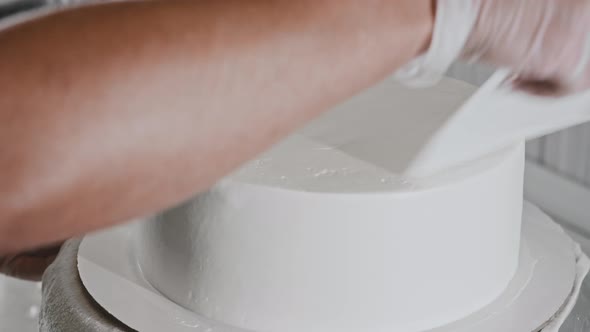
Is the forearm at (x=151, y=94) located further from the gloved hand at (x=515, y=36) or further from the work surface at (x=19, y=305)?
the work surface at (x=19, y=305)

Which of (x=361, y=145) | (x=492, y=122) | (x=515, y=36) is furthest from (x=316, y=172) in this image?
(x=515, y=36)

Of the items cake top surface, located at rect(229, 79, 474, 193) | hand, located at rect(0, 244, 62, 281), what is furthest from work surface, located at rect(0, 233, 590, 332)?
cake top surface, located at rect(229, 79, 474, 193)

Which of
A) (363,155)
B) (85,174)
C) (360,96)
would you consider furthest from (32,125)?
(360,96)

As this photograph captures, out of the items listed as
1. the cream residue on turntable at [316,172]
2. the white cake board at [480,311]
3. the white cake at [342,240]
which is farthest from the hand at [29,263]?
the cream residue on turntable at [316,172]

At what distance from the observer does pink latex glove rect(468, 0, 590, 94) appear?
0.76m

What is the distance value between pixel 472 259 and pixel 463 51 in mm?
353

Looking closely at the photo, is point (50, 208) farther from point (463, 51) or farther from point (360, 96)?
point (360, 96)

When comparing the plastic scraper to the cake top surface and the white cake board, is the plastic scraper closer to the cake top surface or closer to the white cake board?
the cake top surface

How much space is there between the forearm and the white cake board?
426 millimetres

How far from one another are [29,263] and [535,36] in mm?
934

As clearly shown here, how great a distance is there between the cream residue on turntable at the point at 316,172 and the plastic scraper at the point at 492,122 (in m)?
0.04

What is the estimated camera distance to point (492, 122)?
3.13 ft

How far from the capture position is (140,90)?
0.62 metres

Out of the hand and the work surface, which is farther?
the work surface
